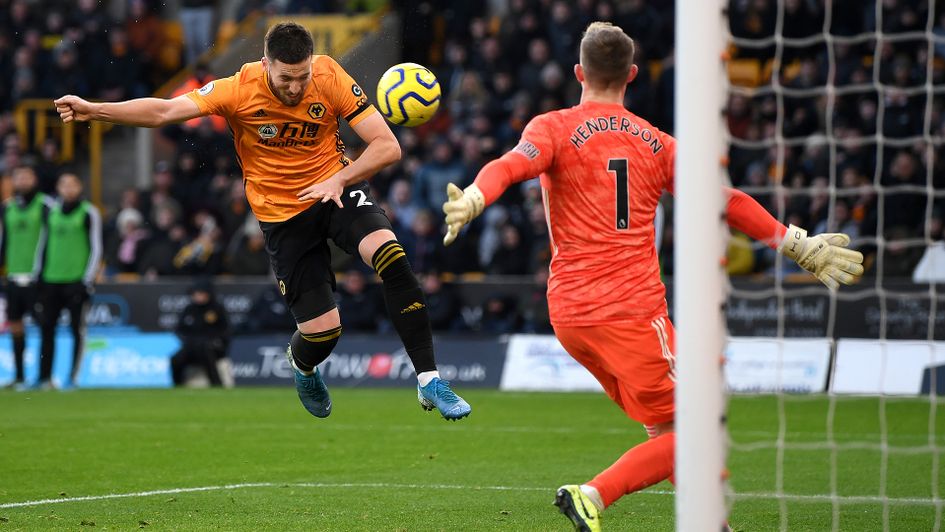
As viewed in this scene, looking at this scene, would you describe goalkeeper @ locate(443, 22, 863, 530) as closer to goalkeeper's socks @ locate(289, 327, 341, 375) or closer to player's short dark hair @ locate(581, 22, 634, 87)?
player's short dark hair @ locate(581, 22, 634, 87)

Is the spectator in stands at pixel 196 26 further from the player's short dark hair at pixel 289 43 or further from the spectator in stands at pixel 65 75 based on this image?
the player's short dark hair at pixel 289 43

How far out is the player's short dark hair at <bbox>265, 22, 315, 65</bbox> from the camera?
7422 millimetres

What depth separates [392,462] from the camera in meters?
10.0

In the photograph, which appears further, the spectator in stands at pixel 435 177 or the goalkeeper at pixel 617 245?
the spectator in stands at pixel 435 177

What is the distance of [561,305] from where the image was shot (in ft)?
20.0

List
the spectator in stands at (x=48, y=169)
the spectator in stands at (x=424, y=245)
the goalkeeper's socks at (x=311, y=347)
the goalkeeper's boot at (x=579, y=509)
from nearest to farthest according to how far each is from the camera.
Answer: the goalkeeper's boot at (x=579, y=509)
the goalkeeper's socks at (x=311, y=347)
the spectator in stands at (x=424, y=245)
the spectator in stands at (x=48, y=169)

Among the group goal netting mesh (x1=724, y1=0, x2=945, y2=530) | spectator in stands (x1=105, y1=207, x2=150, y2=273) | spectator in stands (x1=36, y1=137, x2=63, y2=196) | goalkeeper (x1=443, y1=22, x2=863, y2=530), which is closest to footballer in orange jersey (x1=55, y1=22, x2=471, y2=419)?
goalkeeper (x1=443, y1=22, x2=863, y2=530)

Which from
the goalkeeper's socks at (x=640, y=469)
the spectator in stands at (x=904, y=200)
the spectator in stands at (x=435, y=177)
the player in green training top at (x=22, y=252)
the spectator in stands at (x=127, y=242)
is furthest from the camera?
the spectator in stands at (x=127, y=242)

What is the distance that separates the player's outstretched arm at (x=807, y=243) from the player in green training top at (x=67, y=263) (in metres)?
12.5

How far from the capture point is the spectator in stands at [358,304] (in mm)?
18266

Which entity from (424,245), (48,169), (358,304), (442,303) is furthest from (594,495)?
(48,169)

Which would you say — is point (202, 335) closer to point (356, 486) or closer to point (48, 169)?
point (48, 169)

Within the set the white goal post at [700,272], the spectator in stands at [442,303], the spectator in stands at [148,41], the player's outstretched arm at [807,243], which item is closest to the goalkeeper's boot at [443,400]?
the player's outstretched arm at [807,243]

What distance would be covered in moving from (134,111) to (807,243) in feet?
11.5
